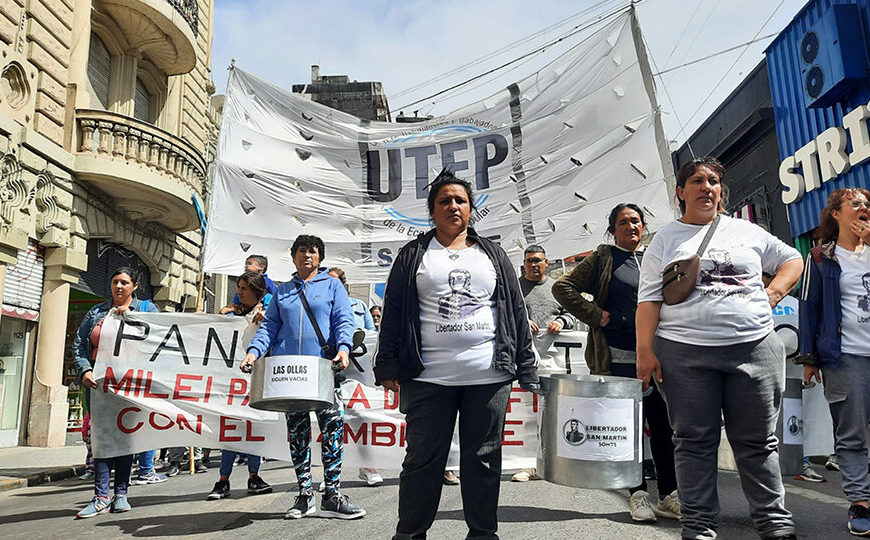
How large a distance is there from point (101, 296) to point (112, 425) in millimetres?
9518

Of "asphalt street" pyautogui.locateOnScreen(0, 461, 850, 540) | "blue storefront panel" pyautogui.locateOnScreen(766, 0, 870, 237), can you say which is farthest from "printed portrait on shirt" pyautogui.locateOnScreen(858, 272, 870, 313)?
"blue storefront panel" pyautogui.locateOnScreen(766, 0, 870, 237)

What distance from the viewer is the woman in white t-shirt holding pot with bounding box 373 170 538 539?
3.06 meters

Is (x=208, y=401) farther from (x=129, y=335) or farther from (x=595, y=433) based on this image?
(x=595, y=433)

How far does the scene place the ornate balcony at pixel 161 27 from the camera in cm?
1394

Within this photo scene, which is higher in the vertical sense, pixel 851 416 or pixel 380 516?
pixel 851 416

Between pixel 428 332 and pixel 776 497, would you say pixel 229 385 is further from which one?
pixel 776 497

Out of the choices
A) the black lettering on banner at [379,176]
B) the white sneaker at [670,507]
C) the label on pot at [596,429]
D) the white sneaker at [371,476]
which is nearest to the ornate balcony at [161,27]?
the black lettering on banner at [379,176]

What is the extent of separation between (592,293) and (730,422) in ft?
5.62

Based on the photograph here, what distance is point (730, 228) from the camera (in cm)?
328

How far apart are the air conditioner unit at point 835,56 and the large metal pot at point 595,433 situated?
33.1 ft

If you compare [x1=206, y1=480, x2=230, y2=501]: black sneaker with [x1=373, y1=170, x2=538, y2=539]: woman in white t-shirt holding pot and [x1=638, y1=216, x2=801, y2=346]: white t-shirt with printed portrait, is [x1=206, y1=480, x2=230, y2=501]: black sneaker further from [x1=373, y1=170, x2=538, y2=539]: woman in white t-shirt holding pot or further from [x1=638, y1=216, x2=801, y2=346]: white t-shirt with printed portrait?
[x1=638, y1=216, x2=801, y2=346]: white t-shirt with printed portrait

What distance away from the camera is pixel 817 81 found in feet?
39.1

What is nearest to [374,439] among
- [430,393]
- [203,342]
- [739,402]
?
[203,342]

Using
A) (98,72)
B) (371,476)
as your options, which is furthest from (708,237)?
(98,72)
